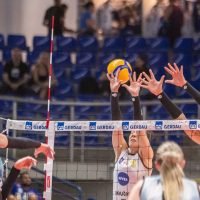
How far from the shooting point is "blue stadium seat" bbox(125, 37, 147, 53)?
1919 centimetres

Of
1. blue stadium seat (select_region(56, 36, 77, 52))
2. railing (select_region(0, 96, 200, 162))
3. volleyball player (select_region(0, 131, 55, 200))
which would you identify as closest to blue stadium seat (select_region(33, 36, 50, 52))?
blue stadium seat (select_region(56, 36, 77, 52))

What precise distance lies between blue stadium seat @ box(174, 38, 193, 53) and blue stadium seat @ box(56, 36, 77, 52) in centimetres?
186

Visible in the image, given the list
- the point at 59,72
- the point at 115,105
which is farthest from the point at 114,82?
the point at 59,72

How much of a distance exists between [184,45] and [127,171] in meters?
9.37

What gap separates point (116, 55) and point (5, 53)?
2003mm

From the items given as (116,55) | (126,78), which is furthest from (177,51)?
(126,78)

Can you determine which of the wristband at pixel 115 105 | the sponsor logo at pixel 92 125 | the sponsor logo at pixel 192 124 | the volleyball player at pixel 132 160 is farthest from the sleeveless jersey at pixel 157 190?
the sponsor logo at pixel 92 125

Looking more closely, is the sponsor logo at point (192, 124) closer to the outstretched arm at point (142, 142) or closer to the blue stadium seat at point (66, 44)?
the outstretched arm at point (142, 142)

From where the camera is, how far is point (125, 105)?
→ 16703 millimetres

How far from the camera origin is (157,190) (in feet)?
23.1

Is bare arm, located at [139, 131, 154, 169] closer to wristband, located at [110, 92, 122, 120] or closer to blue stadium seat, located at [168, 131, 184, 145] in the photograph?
wristband, located at [110, 92, 122, 120]

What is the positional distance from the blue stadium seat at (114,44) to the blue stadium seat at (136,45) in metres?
0.11

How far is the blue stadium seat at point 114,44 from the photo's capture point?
1928 centimetres

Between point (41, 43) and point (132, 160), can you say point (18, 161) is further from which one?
point (41, 43)
